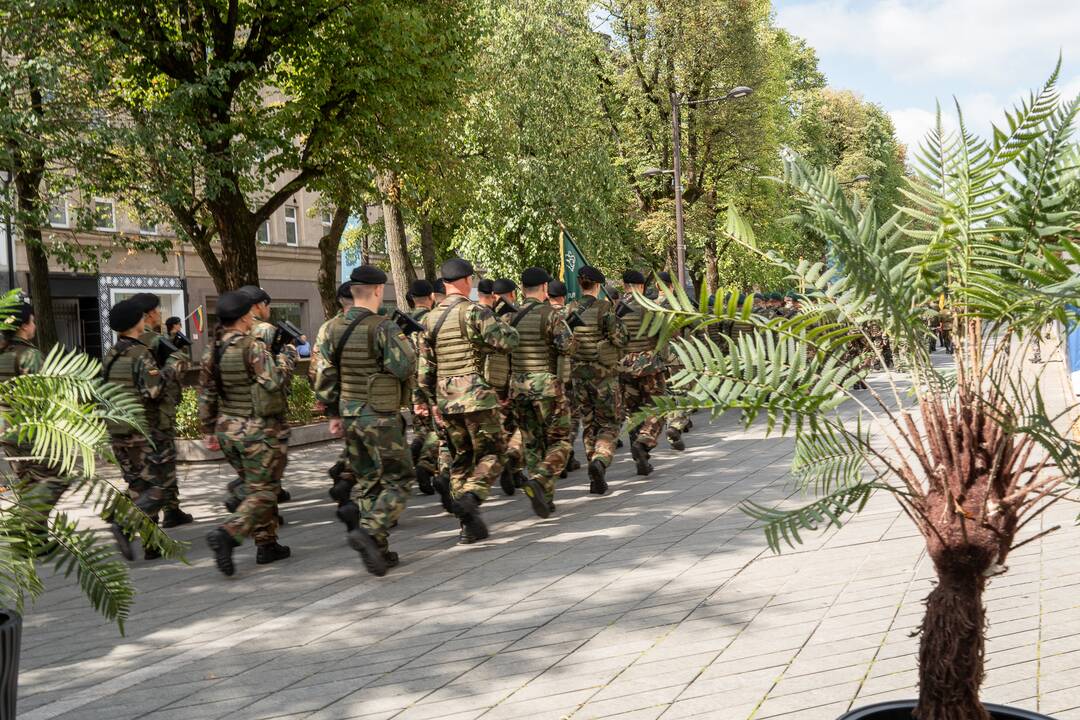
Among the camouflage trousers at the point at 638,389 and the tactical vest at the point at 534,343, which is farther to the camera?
the camouflage trousers at the point at 638,389

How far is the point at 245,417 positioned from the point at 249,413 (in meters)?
0.04

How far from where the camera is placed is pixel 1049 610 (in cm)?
507

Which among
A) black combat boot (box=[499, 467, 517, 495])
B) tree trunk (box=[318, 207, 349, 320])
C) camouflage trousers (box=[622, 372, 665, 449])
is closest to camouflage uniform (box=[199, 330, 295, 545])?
black combat boot (box=[499, 467, 517, 495])

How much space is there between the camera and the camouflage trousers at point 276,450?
289 inches

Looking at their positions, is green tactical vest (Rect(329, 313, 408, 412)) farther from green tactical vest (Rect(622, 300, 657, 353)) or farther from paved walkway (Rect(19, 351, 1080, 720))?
green tactical vest (Rect(622, 300, 657, 353))

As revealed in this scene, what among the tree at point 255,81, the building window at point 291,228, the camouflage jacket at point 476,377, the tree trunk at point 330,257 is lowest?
the camouflage jacket at point 476,377

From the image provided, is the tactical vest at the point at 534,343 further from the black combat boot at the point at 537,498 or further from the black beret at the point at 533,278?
the black combat boot at the point at 537,498

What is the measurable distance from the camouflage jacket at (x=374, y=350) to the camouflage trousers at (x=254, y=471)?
1.81 ft

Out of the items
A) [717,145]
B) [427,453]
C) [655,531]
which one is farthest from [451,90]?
[717,145]

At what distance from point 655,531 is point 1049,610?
2982 millimetres

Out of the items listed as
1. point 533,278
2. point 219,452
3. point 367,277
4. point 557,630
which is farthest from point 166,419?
point 557,630

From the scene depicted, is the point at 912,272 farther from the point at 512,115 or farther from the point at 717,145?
the point at 717,145

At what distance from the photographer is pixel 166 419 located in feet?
28.2

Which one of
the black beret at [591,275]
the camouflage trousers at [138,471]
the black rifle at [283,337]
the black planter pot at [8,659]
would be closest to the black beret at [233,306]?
the black rifle at [283,337]
